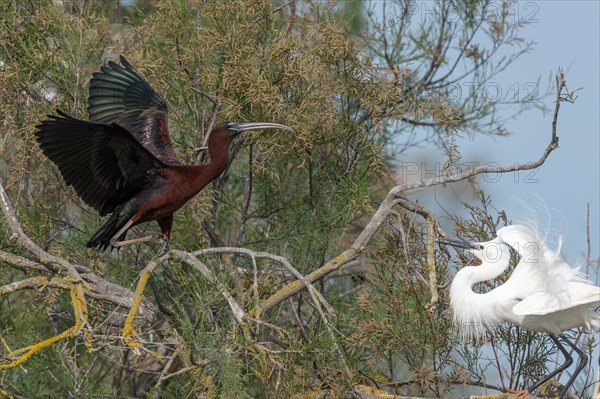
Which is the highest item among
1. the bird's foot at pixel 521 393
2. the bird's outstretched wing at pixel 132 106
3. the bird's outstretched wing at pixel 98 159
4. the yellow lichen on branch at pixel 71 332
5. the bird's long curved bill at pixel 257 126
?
the bird's outstretched wing at pixel 132 106

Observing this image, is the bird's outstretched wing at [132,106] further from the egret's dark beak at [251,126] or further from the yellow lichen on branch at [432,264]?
the yellow lichen on branch at [432,264]

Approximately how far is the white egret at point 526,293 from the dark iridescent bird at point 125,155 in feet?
4.76

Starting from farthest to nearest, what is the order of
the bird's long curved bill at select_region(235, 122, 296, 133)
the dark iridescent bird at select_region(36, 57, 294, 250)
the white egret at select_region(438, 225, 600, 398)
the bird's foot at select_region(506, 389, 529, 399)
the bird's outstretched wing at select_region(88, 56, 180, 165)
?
1. the bird's outstretched wing at select_region(88, 56, 180, 165)
2. the bird's long curved bill at select_region(235, 122, 296, 133)
3. the dark iridescent bird at select_region(36, 57, 294, 250)
4. the white egret at select_region(438, 225, 600, 398)
5. the bird's foot at select_region(506, 389, 529, 399)

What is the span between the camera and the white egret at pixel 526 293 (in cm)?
514

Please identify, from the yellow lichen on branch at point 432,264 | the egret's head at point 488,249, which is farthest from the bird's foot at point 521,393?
the egret's head at point 488,249

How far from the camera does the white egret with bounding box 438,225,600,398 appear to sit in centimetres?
514

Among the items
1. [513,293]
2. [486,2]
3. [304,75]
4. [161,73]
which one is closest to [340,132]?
[304,75]

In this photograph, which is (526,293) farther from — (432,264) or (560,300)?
(432,264)

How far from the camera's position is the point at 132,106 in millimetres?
6336

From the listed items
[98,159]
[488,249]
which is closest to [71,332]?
[98,159]

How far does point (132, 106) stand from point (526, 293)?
2743 millimetres

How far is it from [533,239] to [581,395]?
85 cm

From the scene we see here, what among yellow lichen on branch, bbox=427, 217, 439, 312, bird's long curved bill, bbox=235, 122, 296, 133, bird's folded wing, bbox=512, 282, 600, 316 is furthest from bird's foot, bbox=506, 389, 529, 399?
bird's long curved bill, bbox=235, 122, 296, 133

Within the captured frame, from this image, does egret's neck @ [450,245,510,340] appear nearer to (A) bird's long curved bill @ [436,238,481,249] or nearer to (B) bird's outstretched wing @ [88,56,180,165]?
(A) bird's long curved bill @ [436,238,481,249]
